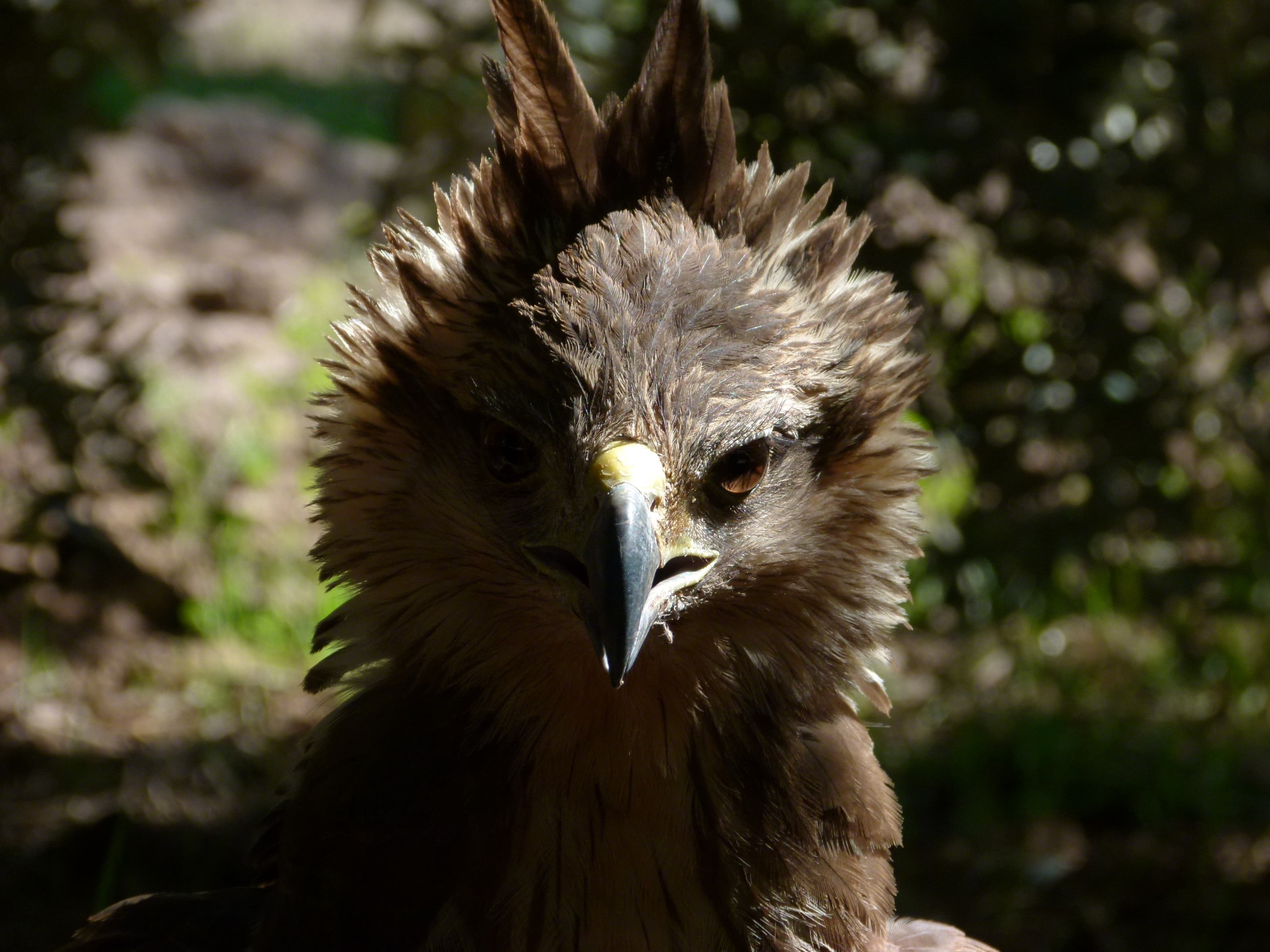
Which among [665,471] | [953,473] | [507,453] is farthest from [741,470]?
[953,473]

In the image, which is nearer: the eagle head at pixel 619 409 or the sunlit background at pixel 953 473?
the eagle head at pixel 619 409

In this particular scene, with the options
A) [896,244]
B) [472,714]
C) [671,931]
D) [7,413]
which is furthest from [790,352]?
[7,413]

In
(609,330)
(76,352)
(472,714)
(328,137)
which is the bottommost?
(472,714)

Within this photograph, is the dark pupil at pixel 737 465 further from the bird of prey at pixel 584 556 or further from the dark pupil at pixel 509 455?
the dark pupil at pixel 509 455

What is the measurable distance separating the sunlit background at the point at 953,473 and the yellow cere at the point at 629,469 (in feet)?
4.14

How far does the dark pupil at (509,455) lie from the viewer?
2.35 meters

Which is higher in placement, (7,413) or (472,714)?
(7,413)

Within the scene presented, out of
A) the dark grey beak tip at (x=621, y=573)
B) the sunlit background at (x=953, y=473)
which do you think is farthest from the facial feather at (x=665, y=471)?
the sunlit background at (x=953, y=473)

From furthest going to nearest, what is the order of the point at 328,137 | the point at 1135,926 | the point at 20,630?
the point at 328,137 < the point at 20,630 < the point at 1135,926

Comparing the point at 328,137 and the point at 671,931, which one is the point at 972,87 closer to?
the point at 671,931

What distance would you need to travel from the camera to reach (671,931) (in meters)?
2.35

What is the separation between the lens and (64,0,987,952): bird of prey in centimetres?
230

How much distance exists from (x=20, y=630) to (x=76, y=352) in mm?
1263

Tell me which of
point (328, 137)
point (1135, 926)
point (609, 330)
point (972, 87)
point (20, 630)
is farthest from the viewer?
point (328, 137)
